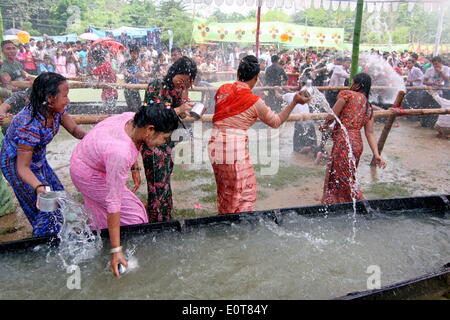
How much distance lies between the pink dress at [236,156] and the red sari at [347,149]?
121 cm

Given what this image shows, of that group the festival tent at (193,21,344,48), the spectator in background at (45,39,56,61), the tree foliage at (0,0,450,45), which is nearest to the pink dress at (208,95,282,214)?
the festival tent at (193,21,344,48)

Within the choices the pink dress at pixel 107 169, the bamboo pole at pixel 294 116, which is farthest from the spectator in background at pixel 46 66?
the pink dress at pixel 107 169

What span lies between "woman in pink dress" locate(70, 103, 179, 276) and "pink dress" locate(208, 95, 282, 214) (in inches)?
34.9

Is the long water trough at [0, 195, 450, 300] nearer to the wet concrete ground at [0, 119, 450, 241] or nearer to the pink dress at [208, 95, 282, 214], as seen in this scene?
the pink dress at [208, 95, 282, 214]

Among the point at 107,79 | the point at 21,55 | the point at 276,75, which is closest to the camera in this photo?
the point at 107,79

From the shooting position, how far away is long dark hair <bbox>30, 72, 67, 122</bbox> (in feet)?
8.30

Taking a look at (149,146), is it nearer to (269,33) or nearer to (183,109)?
(183,109)

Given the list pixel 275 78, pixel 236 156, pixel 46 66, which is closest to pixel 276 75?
pixel 275 78

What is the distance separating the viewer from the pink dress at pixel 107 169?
2.12m

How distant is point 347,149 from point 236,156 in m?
1.47

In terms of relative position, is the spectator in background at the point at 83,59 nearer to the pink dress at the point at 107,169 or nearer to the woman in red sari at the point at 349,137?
the woman in red sari at the point at 349,137

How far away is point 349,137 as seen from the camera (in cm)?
394

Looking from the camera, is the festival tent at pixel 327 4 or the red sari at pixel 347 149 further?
the festival tent at pixel 327 4
